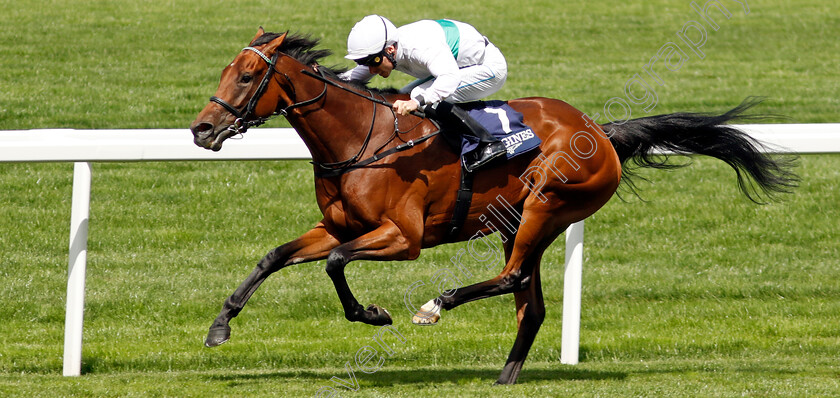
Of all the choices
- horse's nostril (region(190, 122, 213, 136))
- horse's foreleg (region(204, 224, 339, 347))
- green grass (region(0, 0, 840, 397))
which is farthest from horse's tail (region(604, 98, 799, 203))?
horse's nostril (region(190, 122, 213, 136))

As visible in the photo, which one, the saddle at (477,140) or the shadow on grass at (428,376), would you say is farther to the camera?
the shadow on grass at (428,376)

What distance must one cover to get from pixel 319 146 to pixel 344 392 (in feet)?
3.54

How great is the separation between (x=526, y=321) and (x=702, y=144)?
1350mm

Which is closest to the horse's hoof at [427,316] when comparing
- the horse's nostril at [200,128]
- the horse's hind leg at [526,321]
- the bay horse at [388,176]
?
the bay horse at [388,176]

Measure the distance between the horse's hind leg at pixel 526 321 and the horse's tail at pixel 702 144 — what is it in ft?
2.52

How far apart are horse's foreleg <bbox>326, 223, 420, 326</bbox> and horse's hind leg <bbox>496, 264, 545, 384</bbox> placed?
2.70 ft

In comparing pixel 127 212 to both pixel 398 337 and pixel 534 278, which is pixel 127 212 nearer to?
pixel 398 337

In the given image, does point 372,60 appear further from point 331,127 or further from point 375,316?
point 375,316

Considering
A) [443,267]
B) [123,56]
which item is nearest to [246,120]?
[443,267]

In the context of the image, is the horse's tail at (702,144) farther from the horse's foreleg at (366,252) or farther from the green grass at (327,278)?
the horse's foreleg at (366,252)

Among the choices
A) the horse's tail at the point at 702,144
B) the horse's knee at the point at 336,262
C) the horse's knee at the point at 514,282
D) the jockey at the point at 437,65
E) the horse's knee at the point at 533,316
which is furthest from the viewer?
the horse's tail at the point at 702,144

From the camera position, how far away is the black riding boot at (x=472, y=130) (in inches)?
179

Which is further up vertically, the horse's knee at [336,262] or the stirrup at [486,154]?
the stirrup at [486,154]

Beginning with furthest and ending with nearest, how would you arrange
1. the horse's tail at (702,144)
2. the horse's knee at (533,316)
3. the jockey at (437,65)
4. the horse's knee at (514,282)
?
the horse's tail at (702,144)
the horse's knee at (533,316)
the horse's knee at (514,282)
the jockey at (437,65)
